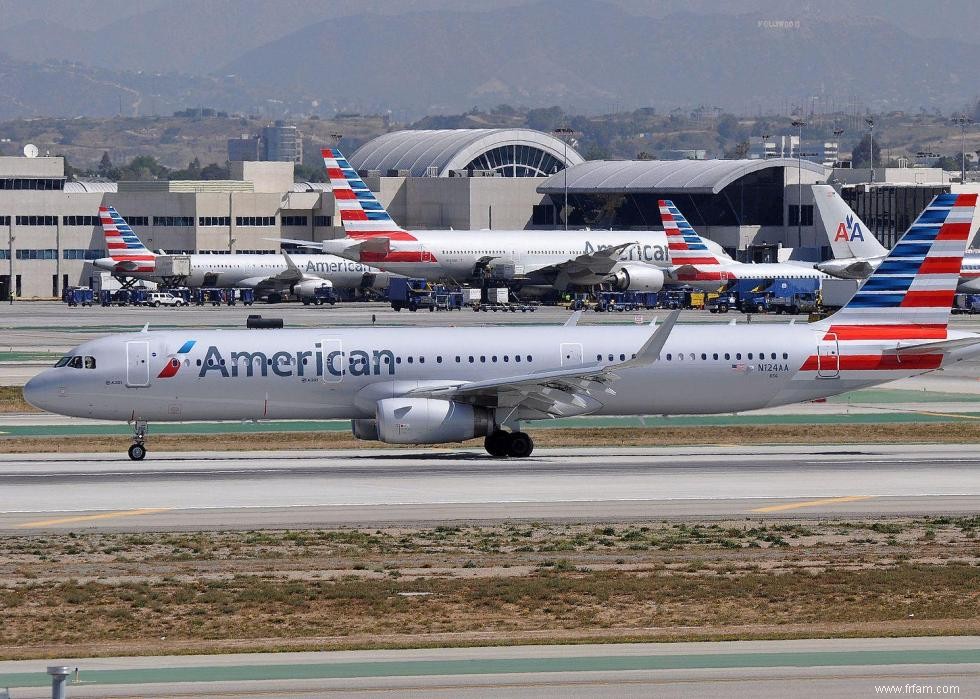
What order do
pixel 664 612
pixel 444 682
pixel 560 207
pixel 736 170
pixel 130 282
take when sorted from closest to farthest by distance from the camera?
pixel 444 682, pixel 664 612, pixel 130 282, pixel 736 170, pixel 560 207

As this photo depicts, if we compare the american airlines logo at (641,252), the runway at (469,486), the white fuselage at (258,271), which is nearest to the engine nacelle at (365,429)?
the runway at (469,486)

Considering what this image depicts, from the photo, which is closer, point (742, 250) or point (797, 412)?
point (797, 412)

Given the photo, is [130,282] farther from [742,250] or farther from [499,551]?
[499,551]

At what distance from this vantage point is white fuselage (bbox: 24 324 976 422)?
44844mm

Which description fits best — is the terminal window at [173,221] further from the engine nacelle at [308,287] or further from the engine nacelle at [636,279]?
the engine nacelle at [636,279]

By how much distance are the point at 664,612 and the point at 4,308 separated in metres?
119

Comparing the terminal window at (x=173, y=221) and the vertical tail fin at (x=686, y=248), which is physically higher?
the terminal window at (x=173, y=221)

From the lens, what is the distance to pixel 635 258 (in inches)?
5226

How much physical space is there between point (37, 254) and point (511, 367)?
127 metres

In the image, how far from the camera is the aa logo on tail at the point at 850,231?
386 ft

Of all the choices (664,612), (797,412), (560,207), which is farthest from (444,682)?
(560,207)

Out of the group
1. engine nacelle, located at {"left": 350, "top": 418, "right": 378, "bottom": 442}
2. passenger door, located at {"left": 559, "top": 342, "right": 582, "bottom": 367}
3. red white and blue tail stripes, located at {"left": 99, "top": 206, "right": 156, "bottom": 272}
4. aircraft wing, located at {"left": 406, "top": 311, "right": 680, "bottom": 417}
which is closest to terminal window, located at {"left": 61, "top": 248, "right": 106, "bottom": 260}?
red white and blue tail stripes, located at {"left": 99, "top": 206, "right": 156, "bottom": 272}

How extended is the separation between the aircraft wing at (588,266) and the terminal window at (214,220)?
49.3 metres

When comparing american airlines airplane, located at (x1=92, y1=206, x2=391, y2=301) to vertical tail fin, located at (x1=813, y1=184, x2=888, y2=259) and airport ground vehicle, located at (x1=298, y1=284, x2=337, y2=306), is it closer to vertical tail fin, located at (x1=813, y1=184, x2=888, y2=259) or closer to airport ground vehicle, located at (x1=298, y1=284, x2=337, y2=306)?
airport ground vehicle, located at (x1=298, y1=284, x2=337, y2=306)
